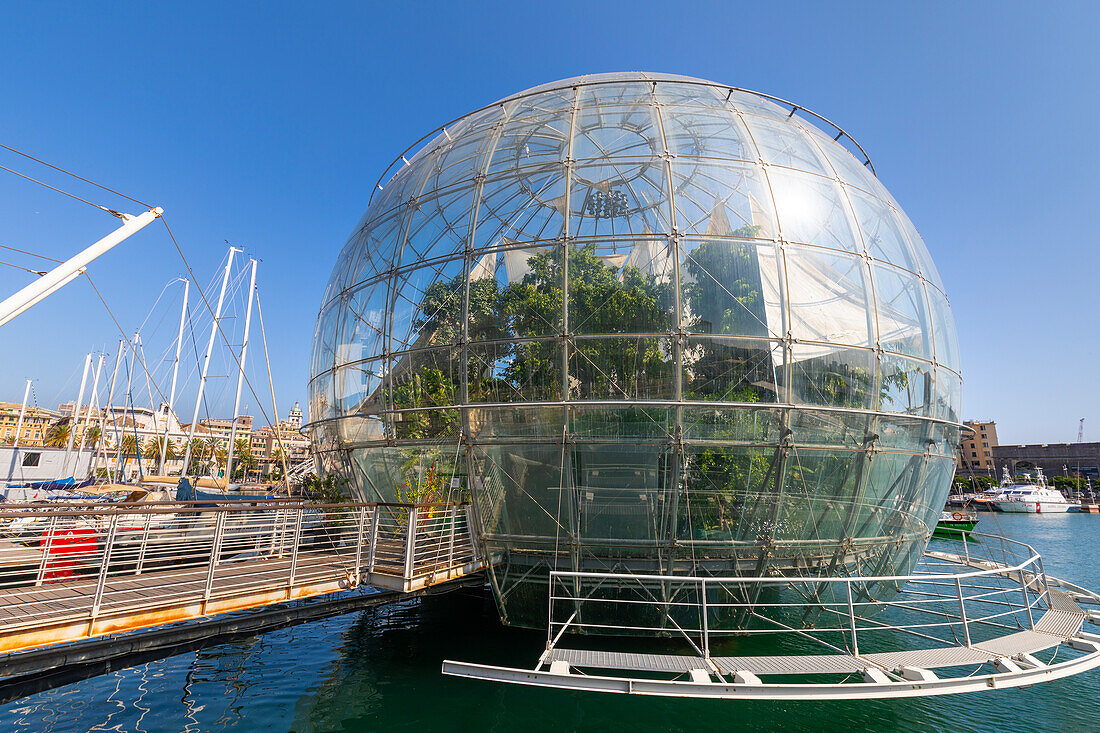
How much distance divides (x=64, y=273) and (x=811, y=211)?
45.0 ft

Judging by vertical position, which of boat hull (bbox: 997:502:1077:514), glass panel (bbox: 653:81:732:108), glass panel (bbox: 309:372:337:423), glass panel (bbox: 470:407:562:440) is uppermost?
glass panel (bbox: 653:81:732:108)

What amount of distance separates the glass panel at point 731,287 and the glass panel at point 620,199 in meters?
0.88

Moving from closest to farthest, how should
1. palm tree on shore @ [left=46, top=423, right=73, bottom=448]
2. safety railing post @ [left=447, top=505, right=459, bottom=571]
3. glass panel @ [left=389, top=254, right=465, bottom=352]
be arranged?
safety railing post @ [left=447, top=505, right=459, bottom=571] → glass panel @ [left=389, top=254, right=465, bottom=352] → palm tree on shore @ [left=46, top=423, right=73, bottom=448]

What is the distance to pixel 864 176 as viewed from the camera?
13305 mm

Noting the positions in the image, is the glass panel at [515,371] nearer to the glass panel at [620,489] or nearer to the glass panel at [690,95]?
the glass panel at [620,489]

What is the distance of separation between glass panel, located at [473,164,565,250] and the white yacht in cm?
9186

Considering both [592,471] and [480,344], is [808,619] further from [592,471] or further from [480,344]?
[480,344]

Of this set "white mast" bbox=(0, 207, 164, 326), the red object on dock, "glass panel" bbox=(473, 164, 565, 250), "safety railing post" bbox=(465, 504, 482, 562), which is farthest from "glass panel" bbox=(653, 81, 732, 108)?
the red object on dock

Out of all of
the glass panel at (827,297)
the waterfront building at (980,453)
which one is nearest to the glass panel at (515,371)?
the glass panel at (827,297)

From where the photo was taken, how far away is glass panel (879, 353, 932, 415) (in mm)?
10453

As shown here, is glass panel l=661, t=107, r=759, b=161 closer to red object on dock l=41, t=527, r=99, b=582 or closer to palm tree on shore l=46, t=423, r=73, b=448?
red object on dock l=41, t=527, r=99, b=582

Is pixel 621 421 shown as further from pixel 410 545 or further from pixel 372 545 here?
pixel 372 545

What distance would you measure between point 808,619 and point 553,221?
29.9 ft

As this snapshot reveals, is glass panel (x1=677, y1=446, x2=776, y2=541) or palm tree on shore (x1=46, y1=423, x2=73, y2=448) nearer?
glass panel (x1=677, y1=446, x2=776, y2=541)
